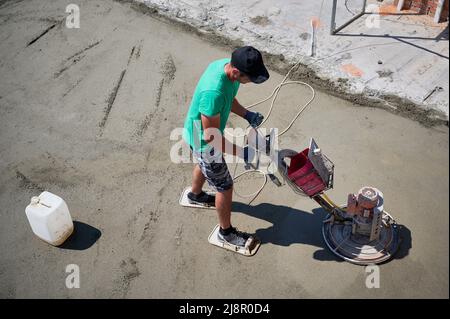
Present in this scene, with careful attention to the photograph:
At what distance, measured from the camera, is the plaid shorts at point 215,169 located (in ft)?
13.9

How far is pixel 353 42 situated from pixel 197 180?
11.0ft

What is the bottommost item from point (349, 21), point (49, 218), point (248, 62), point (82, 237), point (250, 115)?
point (82, 237)

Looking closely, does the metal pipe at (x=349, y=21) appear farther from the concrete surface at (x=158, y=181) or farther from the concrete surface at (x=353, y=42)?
the concrete surface at (x=158, y=181)

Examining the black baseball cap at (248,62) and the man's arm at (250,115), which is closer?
the black baseball cap at (248,62)

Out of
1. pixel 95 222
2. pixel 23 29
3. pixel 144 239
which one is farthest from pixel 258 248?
pixel 23 29

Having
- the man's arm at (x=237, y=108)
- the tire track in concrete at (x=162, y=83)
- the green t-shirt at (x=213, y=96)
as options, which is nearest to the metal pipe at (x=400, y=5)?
the tire track in concrete at (x=162, y=83)

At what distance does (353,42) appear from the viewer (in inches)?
270

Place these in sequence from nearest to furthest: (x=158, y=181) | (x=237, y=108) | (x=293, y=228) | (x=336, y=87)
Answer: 1. (x=237, y=108)
2. (x=293, y=228)
3. (x=158, y=181)
4. (x=336, y=87)

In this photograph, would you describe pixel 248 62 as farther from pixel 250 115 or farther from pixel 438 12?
pixel 438 12

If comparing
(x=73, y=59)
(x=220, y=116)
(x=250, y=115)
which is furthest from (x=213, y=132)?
(x=73, y=59)

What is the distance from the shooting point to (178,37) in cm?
746

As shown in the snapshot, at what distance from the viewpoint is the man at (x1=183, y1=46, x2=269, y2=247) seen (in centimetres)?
385

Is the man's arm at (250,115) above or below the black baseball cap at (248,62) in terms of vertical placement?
below

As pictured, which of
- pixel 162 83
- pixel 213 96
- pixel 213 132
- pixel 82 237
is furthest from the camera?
pixel 162 83
